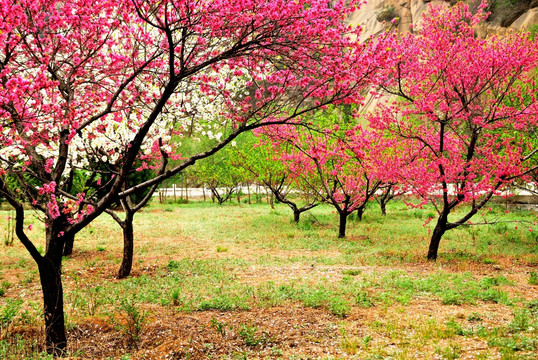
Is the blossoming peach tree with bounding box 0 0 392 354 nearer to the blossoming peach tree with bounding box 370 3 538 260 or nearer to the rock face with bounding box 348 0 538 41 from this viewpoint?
the blossoming peach tree with bounding box 370 3 538 260

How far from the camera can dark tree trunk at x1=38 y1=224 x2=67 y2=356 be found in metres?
5.81

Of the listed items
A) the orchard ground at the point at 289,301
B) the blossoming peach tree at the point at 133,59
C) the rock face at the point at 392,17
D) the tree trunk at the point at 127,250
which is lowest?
the orchard ground at the point at 289,301

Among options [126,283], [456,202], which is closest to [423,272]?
[456,202]

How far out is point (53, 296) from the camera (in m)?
6.03

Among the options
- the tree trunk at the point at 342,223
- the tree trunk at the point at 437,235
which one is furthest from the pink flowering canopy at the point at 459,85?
the tree trunk at the point at 342,223

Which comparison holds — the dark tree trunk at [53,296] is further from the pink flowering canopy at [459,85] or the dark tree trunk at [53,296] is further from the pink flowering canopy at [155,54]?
the pink flowering canopy at [459,85]

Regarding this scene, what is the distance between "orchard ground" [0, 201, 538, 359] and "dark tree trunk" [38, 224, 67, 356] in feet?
0.84

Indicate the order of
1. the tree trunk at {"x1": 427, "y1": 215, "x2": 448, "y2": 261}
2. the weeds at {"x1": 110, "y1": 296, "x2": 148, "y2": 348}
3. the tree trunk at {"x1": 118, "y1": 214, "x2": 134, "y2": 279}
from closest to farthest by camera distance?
the weeds at {"x1": 110, "y1": 296, "x2": 148, "y2": 348} < the tree trunk at {"x1": 118, "y1": 214, "x2": 134, "y2": 279} < the tree trunk at {"x1": 427, "y1": 215, "x2": 448, "y2": 261}

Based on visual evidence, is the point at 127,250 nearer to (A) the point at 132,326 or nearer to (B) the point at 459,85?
(A) the point at 132,326

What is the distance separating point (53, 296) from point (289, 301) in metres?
4.64

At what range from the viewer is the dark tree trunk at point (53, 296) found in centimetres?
581

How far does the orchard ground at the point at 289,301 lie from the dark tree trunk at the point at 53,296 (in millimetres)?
256

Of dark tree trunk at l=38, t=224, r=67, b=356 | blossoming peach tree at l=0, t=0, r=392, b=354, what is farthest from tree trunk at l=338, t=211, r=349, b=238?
dark tree trunk at l=38, t=224, r=67, b=356

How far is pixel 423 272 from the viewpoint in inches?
429
